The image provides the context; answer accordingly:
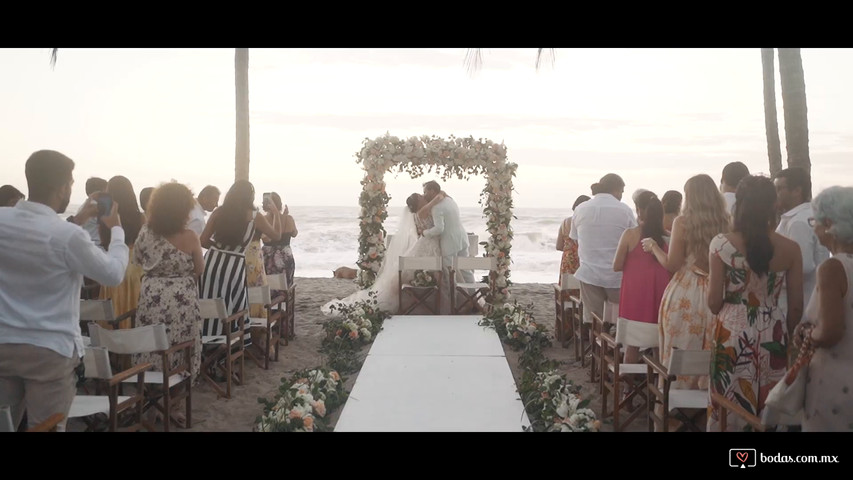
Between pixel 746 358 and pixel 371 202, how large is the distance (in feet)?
24.4

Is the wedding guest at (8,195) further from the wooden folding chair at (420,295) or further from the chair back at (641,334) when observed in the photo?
the chair back at (641,334)

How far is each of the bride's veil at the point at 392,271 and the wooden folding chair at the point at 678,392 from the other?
5674 mm

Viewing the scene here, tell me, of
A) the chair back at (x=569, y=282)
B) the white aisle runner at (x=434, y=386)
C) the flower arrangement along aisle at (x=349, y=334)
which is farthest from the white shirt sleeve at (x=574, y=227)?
the flower arrangement along aisle at (x=349, y=334)

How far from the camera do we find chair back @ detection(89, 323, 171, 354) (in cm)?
415

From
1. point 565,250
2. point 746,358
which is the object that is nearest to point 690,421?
point 746,358

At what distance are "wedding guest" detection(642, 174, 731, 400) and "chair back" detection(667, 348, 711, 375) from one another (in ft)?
1.80

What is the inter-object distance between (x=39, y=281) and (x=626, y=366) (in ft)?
12.8

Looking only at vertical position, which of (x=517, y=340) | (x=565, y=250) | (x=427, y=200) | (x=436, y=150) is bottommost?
(x=517, y=340)

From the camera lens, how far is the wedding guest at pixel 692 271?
4.33m

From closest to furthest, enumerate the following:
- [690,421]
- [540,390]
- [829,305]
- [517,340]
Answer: [829,305], [690,421], [540,390], [517,340]

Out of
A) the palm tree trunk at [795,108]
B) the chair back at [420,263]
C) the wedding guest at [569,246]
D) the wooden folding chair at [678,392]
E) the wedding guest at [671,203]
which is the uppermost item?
the palm tree trunk at [795,108]

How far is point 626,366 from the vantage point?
4.98 meters

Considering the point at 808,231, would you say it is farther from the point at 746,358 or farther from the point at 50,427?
the point at 50,427
